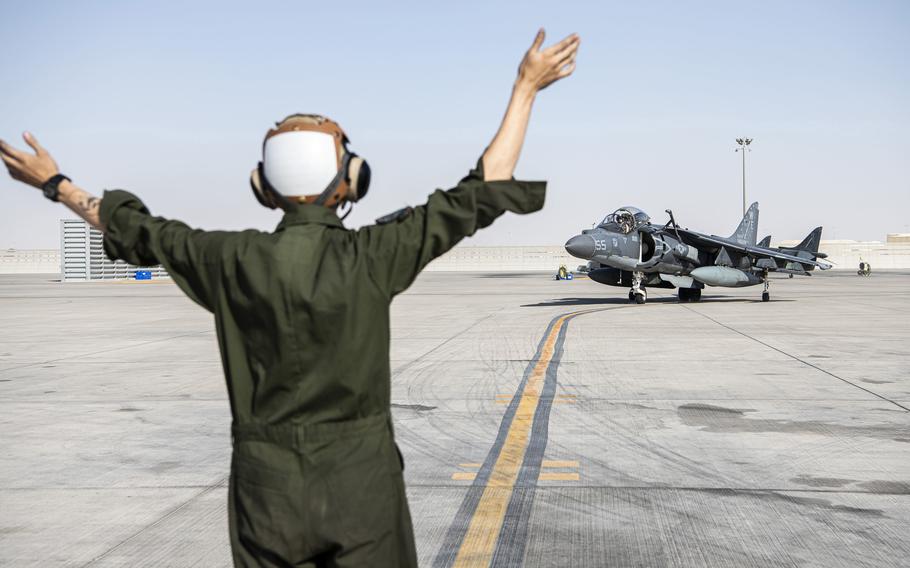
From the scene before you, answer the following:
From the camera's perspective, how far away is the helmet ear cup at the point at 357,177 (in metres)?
2.69

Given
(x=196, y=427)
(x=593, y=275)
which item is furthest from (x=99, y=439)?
(x=593, y=275)

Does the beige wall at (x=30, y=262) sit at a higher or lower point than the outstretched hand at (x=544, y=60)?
lower

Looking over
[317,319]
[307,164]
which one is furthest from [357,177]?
[317,319]

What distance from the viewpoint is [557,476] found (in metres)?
7.02

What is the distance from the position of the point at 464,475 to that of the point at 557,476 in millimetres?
716

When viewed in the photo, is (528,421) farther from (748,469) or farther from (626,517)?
(626,517)

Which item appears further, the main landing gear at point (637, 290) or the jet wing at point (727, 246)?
the jet wing at point (727, 246)

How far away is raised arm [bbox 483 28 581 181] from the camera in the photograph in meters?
2.53

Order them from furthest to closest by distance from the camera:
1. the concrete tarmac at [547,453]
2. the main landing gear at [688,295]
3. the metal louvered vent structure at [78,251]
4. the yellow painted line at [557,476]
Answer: the metal louvered vent structure at [78,251] < the main landing gear at [688,295] < the yellow painted line at [557,476] < the concrete tarmac at [547,453]

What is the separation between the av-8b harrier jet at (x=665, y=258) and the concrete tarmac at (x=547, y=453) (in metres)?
11.9

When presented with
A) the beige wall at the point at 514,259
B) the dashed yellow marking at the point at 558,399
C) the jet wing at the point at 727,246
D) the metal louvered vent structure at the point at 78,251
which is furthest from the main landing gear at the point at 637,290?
the beige wall at the point at 514,259

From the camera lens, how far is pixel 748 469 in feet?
23.7

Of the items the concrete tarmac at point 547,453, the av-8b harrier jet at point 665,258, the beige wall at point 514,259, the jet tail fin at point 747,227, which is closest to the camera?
the concrete tarmac at point 547,453

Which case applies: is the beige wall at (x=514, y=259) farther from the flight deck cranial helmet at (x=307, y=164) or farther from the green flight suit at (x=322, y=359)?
the green flight suit at (x=322, y=359)
